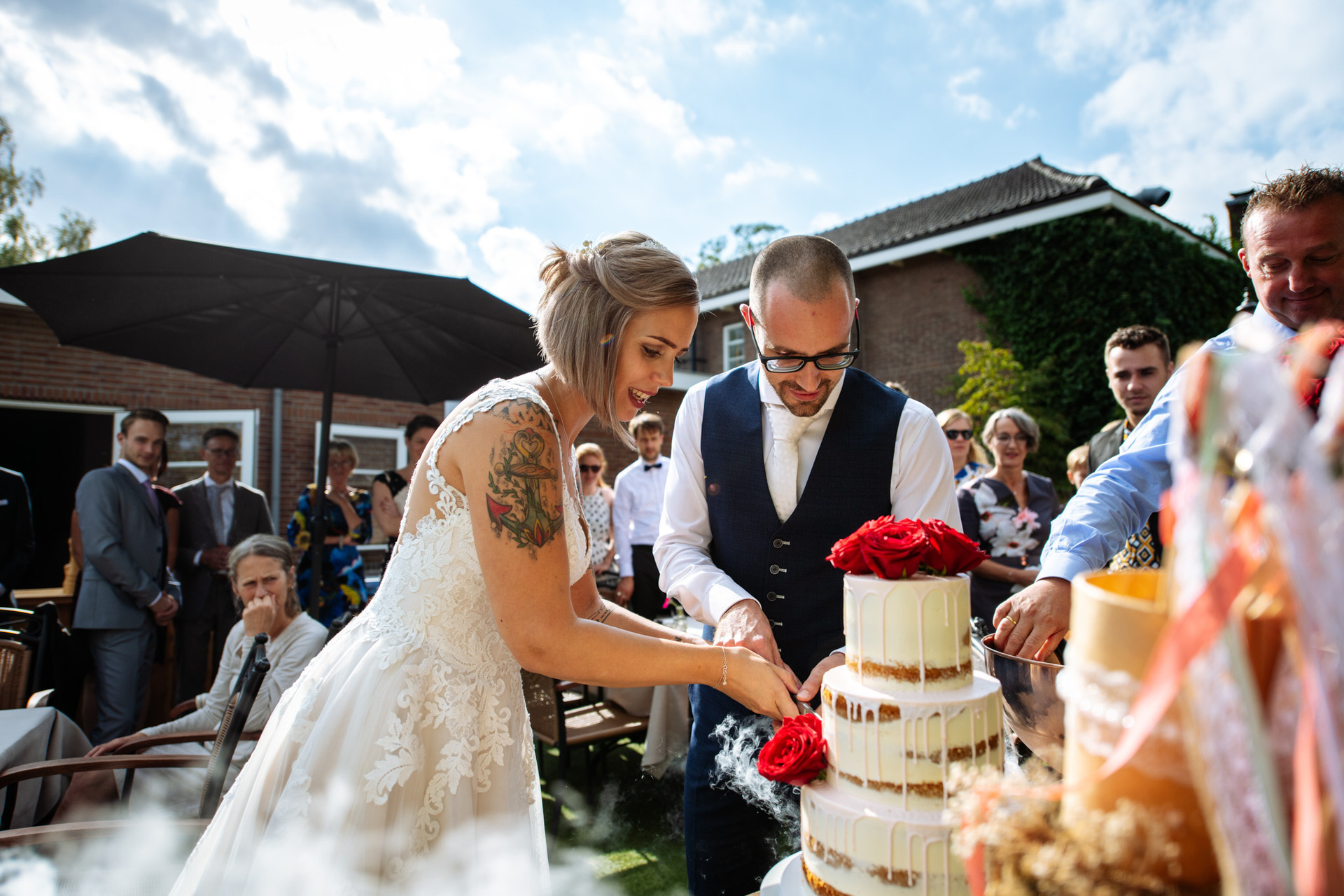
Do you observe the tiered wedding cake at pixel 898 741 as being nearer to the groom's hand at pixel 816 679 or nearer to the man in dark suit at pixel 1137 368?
the groom's hand at pixel 816 679

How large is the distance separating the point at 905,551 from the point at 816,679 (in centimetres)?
59

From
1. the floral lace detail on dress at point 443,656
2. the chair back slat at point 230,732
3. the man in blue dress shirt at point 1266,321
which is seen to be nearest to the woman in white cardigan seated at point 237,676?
the chair back slat at point 230,732

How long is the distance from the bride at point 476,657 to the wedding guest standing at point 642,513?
4.89 metres

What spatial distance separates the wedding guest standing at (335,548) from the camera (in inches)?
205

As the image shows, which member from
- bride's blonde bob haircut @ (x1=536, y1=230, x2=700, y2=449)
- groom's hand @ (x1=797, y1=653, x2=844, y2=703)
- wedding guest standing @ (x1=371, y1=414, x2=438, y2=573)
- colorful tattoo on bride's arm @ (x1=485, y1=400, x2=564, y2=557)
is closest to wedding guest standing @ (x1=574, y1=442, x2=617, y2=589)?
wedding guest standing @ (x1=371, y1=414, x2=438, y2=573)

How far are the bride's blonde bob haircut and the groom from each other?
322 mm

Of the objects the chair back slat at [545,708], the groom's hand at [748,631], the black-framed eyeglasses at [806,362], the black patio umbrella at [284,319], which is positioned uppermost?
the black patio umbrella at [284,319]

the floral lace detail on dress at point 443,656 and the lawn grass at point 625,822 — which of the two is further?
the lawn grass at point 625,822

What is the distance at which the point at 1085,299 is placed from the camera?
13.0 meters

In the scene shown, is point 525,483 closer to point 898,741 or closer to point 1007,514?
point 898,741

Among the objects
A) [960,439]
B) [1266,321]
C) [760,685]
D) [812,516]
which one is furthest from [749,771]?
[960,439]

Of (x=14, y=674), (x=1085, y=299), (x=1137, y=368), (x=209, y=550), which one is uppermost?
(x=1085, y=299)

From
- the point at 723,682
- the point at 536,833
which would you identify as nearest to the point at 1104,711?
the point at 723,682

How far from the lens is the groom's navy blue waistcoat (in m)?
2.12
